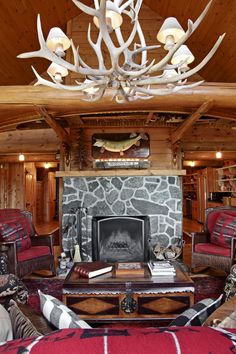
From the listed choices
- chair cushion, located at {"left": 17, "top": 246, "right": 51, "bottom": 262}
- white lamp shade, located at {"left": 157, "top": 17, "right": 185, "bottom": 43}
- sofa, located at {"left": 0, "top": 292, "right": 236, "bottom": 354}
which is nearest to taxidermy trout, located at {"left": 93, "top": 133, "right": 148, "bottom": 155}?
chair cushion, located at {"left": 17, "top": 246, "right": 51, "bottom": 262}

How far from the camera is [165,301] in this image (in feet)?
8.84

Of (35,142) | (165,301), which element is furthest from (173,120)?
(165,301)

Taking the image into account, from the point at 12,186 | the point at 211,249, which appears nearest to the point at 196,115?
the point at 211,249

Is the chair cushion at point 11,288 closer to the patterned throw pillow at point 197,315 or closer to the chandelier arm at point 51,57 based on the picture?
the patterned throw pillow at point 197,315

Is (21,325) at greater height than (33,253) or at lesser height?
greater

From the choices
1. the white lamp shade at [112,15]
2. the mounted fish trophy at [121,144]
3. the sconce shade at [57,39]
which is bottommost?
the mounted fish trophy at [121,144]

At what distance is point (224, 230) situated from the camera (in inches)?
167

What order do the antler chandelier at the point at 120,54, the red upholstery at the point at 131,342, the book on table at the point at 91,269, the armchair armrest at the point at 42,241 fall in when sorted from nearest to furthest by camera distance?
the red upholstery at the point at 131,342 < the antler chandelier at the point at 120,54 < the book on table at the point at 91,269 < the armchair armrest at the point at 42,241

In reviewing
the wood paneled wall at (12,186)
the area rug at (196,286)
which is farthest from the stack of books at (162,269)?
the wood paneled wall at (12,186)

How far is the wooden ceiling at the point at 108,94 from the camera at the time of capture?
3.34m

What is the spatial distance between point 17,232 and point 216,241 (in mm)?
2815

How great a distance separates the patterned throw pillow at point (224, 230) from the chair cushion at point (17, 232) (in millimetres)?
2694

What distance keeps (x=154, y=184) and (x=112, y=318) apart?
2963 millimetres

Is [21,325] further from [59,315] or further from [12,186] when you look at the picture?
[12,186]
